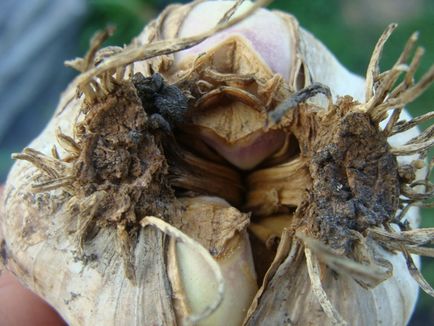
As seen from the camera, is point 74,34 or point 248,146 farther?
point 74,34

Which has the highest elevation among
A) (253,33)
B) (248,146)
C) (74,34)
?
(74,34)

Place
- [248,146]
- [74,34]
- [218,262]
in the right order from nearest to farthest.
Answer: [218,262] < [248,146] < [74,34]

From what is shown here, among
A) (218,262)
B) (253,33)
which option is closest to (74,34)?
(253,33)

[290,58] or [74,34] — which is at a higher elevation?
[74,34]

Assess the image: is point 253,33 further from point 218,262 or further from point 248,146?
point 218,262

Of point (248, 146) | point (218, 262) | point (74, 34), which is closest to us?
point (218, 262)

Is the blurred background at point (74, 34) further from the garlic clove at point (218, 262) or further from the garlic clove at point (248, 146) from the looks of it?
the garlic clove at point (218, 262)

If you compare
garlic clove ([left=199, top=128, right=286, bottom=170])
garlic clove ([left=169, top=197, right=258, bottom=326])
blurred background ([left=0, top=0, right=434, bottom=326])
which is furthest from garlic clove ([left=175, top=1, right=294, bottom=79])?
blurred background ([left=0, top=0, right=434, bottom=326])

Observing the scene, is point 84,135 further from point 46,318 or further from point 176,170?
point 46,318
